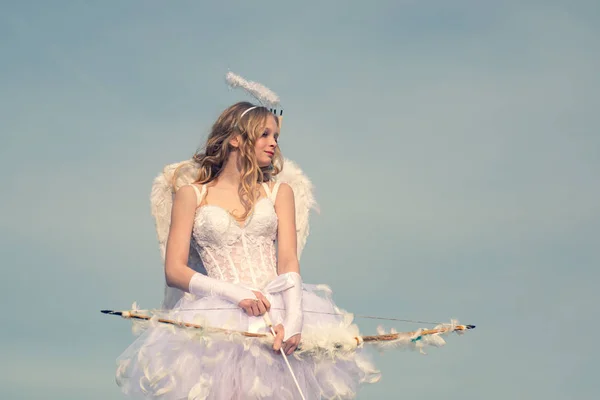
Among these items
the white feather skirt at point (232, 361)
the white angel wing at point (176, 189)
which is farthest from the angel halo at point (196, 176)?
the white feather skirt at point (232, 361)

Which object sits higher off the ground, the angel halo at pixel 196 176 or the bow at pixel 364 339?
the angel halo at pixel 196 176

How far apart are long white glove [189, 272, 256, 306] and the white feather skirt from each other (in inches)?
1.9

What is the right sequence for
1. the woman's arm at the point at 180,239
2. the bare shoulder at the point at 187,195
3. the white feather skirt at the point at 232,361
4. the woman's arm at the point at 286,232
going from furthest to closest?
the bare shoulder at the point at 187,195 < the woman's arm at the point at 286,232 < the woman's arm at the point at 180,239 < the white feather skirt at the point at 232,361

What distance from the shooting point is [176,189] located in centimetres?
793

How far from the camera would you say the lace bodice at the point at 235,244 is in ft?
24.1

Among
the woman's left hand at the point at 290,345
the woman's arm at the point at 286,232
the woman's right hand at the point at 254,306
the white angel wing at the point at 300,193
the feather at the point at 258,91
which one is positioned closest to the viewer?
the woman's left hand at the point at 290,345

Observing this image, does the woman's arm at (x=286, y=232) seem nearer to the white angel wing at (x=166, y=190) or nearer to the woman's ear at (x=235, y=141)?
the woman's ear at (x=235, y=141)

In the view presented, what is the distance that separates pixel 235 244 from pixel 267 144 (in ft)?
2.70

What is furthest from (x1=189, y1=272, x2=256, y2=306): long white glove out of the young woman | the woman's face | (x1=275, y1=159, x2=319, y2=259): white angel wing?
(x1=275, y1=159, x2=319, y2=259): white angel wing

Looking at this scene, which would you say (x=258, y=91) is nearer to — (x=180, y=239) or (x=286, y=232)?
(x=286, y=232)

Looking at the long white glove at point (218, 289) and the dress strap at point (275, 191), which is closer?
the long white glove at point (218, 289)

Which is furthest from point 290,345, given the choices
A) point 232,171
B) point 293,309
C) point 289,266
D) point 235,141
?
point 235,141

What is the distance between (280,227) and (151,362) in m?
1.53

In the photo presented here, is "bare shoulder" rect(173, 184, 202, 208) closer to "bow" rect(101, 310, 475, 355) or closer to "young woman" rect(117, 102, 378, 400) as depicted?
"young woman" rect(117, 102, 378, 400)
